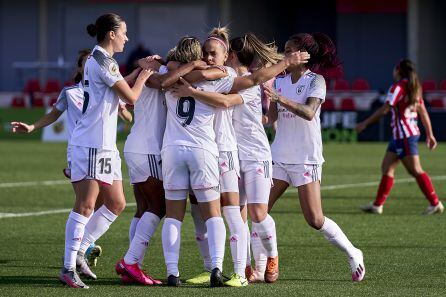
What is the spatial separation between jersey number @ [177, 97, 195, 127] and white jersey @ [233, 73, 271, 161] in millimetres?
438

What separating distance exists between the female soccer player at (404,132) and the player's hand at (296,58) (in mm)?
6354

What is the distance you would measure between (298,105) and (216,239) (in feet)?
4.06

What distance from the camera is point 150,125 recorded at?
31.6 ft

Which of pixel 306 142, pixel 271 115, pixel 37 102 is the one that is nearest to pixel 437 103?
pixel 37 102

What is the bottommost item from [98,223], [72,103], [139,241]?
[139,241]

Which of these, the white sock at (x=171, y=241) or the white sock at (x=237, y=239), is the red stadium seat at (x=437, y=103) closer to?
the white sock at (x=237, y=239)

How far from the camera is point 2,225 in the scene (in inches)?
557

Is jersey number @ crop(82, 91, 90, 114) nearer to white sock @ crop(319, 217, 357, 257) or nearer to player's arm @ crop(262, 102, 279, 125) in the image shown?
player's arm @ crop(262, 102, 279, 125)

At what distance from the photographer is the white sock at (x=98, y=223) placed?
32.5 feet

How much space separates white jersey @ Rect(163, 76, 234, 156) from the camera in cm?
928

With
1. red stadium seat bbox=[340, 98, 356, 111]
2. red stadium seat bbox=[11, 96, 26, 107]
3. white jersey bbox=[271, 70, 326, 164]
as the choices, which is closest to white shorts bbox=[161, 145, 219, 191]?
white jersey bbox=[271, 70, 326, 164]

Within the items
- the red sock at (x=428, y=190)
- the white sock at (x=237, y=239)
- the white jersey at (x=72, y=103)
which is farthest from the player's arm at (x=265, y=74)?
the red sock at (x=428, y=190)

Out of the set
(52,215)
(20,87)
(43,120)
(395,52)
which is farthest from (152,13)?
(43,120)

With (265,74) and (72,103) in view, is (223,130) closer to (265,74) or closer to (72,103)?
(265,74)
